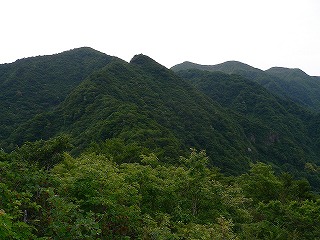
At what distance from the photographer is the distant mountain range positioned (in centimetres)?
5369

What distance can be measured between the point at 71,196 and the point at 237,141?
74.5 metres

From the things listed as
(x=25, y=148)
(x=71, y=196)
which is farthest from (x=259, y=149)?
(x=71, y=196)

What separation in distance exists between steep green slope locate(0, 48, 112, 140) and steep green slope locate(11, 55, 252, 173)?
13.2 metres

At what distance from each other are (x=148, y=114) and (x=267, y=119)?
63701 millimetres

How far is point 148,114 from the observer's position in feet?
216

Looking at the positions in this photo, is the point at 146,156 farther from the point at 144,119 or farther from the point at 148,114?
the point at 148,114

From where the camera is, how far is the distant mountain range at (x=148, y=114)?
53.7 m

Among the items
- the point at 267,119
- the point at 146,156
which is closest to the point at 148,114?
the point at 146,156

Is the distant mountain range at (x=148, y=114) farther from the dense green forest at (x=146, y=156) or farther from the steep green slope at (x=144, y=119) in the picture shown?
the dense green forest at (x=146, y=156)

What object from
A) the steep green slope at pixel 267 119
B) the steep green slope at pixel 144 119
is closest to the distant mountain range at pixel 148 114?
the steep green slope at pixel 144 119

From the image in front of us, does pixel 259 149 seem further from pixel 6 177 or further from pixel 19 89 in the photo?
pixel 6 177

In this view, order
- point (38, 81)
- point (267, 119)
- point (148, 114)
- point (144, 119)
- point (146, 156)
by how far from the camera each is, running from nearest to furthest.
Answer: point (146, 156), point (144, 119), point (148, 114), point (38, 81), point (267, 119)

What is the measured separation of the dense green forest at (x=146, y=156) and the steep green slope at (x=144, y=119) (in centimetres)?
35

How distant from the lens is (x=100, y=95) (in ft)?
225
